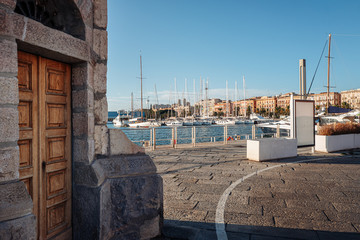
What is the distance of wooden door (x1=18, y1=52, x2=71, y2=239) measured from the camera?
2.39 meters

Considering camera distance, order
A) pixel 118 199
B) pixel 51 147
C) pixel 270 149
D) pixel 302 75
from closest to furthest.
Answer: pixel 51 147
pixel 118 199
pixel 270 149
pixel 302 75

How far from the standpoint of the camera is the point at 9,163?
1.96 m

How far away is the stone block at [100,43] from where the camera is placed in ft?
9.61

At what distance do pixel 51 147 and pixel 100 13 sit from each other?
162 centimetres

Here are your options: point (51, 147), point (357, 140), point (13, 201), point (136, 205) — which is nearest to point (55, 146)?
point (51, 147)

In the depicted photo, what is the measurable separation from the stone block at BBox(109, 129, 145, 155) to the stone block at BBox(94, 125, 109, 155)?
6 centimetres

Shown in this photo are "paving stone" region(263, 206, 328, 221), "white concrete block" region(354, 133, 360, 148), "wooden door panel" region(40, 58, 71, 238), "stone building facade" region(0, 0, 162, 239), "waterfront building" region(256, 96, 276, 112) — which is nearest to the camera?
"stone building facade" region(0, 0, 162, 239)

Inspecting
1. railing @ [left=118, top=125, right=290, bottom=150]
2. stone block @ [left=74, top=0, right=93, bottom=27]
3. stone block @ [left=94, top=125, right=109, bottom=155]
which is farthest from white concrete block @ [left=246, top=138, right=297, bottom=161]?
stone block @ [left=74, top=0, right=93, bottom=27]

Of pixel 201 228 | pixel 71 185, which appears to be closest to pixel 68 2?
pixel 71 185

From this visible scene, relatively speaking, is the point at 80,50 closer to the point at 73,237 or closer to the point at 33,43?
the point at 33,43

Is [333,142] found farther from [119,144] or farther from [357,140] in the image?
[119,144]

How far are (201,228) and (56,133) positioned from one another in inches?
88.1

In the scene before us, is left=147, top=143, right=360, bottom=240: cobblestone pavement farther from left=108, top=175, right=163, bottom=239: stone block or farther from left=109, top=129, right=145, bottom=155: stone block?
left=109, top=129, right=145, bottom=155: stone block

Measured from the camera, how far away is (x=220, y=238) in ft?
10.3
